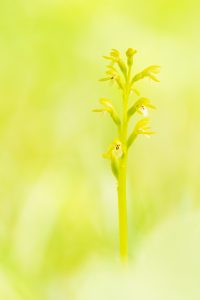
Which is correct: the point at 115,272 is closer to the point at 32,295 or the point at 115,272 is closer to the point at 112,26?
the point at 32,295

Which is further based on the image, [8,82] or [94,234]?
[8,82]

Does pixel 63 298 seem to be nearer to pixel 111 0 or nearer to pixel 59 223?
pixel 59 223

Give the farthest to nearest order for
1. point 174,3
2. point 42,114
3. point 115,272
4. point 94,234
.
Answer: point 174,3
point 42,114
point 94,234
point 115,272

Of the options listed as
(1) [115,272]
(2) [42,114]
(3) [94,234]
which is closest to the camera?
(1) [115,272]

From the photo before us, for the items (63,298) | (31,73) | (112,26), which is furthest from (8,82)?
(63,298)

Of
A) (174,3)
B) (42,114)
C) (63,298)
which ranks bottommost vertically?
(63,298)

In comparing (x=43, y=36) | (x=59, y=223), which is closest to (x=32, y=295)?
(x=59, y=223)

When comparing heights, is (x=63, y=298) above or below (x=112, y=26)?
below
